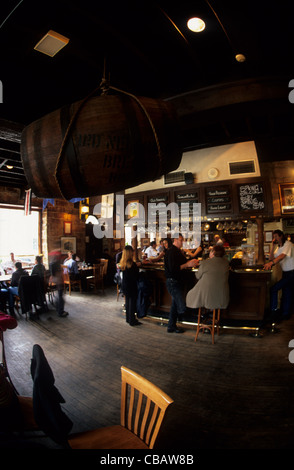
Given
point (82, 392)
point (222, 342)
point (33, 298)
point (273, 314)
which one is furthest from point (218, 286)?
point (33, 298)

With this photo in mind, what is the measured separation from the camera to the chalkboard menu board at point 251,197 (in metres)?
5.30

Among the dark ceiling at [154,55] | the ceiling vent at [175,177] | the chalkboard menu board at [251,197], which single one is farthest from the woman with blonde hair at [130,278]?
the chalkboard menu board at [251,197]

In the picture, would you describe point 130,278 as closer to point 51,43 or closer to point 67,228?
point 51,43

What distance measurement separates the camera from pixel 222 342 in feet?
12.5

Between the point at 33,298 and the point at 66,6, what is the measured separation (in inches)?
204

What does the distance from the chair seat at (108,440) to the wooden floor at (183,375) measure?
1.66 feet

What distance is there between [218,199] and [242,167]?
3.02 ft

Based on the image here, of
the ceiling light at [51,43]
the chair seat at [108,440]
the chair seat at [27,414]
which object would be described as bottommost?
the chair seat at [27,414]

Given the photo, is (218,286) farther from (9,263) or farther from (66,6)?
(9,263)

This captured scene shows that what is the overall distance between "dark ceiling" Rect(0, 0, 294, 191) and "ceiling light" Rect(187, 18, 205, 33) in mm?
39

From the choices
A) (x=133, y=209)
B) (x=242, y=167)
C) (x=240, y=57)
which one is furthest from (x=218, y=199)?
(x=240, y=57)

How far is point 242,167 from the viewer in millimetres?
5605

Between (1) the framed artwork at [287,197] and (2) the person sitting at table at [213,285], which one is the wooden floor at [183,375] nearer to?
(2) the person sitting at table at [213,285]

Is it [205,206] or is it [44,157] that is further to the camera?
[205,206]
